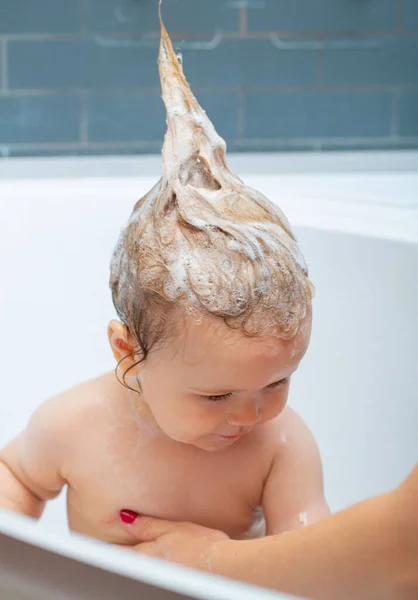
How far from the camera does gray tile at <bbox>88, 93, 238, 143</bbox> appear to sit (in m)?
1.95

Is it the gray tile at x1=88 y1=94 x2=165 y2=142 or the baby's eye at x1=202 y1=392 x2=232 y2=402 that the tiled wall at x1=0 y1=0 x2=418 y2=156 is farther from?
the baby's eye at x1=202 y1=392 x2=232 y2=402

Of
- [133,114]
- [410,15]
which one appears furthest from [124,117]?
[410,15]

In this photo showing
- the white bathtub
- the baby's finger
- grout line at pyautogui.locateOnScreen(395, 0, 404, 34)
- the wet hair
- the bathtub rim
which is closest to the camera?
the bathtub rim

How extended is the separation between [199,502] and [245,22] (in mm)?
1342

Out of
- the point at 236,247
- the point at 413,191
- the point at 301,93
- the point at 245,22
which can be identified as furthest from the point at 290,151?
the point at 236,247

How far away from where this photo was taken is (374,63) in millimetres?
2021

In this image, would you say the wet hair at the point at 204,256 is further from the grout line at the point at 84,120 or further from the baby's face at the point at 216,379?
the grout line at the point at 84,120

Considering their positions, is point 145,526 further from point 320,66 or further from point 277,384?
point 320,66

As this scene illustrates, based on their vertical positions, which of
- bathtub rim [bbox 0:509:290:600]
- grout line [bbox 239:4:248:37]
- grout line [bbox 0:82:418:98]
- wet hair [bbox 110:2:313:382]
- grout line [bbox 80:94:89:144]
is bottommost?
bathtub rim [bbox 0:509:290:600]

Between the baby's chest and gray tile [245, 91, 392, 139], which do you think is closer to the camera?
the baby's chest

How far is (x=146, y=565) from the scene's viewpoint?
1.25ft

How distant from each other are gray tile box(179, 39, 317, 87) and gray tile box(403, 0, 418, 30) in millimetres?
220

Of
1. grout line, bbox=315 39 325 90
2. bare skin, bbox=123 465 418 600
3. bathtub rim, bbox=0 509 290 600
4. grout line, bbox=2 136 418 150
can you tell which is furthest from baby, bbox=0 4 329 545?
grout line, bbox=315 39 325 90

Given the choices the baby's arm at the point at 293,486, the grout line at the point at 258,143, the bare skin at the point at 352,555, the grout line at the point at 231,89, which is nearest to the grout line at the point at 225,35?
the grout line at the point at 231,89
